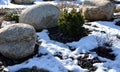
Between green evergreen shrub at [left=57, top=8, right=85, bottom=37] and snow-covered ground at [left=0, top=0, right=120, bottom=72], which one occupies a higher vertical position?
green evergreen shrub at [left=57, top=8, right=85, bottom=37]

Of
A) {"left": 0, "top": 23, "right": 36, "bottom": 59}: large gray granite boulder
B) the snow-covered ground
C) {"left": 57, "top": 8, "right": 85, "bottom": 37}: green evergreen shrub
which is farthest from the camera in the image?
{"left": 57, "top": 8, "right": 85, "bottom": 37}: green evergreen shrub

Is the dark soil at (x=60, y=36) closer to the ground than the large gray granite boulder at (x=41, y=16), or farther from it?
closer to the ground

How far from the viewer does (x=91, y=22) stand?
12.6m

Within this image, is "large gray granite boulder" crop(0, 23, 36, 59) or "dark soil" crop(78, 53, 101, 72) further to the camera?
"large gray granite boulder" crop(0, 23, 36, 59)

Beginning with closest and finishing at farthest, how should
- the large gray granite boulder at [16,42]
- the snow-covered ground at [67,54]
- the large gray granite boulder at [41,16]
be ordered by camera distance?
the snow-covered ground at [67,54]
the large gray granite boulder at [16,42]
the large gray granite boulder at [41,16]

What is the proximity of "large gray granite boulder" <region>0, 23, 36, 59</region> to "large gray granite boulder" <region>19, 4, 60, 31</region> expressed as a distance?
213 cm

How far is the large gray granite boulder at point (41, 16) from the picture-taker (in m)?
11.6

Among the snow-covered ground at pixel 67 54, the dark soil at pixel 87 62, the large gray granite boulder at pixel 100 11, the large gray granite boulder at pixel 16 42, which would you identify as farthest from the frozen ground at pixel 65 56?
the large gray granite boulder at pixel 100 11

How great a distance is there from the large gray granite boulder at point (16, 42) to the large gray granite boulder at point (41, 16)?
2131 mm

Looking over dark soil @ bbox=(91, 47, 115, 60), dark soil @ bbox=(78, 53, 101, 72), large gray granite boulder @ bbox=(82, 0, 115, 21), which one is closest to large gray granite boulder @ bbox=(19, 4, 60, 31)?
large gray granite boulder @ bbox=(82, 0, 115, 21)

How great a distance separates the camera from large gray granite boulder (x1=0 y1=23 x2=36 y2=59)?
923 centimetres

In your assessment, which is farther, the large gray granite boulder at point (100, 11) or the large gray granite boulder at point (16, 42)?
the large gray granite boulder at point (100, 11)

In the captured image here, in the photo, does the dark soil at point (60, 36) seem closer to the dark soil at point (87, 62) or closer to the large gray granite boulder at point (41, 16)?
the large gray granite boulder at point (41, 16)

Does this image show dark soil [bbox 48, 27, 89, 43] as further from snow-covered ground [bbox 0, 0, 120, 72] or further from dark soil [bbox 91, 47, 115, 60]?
dark soil [bbox 91, 47, 115, 60]
